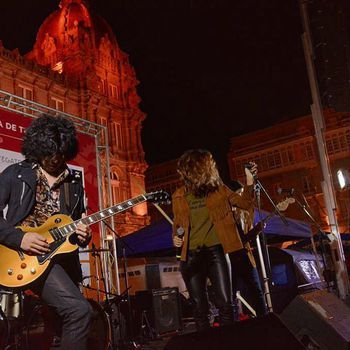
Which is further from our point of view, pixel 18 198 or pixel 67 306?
pixel 18 198

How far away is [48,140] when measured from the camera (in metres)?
3.45

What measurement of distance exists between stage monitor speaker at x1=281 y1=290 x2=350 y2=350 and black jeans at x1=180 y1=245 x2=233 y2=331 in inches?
25.8

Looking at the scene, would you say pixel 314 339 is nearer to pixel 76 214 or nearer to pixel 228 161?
pixel 76 214

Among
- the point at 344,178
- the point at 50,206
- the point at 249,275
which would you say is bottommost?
the point at 249,275

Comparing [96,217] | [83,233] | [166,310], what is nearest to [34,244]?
[83,233]

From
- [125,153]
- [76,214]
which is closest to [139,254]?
[76,214]

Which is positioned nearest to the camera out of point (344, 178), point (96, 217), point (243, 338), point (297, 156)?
point (243, 338)

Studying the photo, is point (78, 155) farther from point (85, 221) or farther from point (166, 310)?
point (85, 221)

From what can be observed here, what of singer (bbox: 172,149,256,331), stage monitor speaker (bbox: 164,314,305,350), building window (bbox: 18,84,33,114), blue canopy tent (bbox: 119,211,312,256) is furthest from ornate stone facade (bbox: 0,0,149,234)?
stage monitor speaker (bbox: 164,314,305,350)

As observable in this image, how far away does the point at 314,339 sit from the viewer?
3.35m

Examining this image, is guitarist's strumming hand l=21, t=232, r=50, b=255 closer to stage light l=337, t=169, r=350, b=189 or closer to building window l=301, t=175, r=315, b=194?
stage light l=337, t=169, r=350, b=189

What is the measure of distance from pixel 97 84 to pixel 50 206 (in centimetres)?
3331

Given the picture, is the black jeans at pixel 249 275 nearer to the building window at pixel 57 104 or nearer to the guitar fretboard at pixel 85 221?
the guitar fretboard at pixel 85 221

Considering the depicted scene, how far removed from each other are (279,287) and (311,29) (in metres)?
5.55
